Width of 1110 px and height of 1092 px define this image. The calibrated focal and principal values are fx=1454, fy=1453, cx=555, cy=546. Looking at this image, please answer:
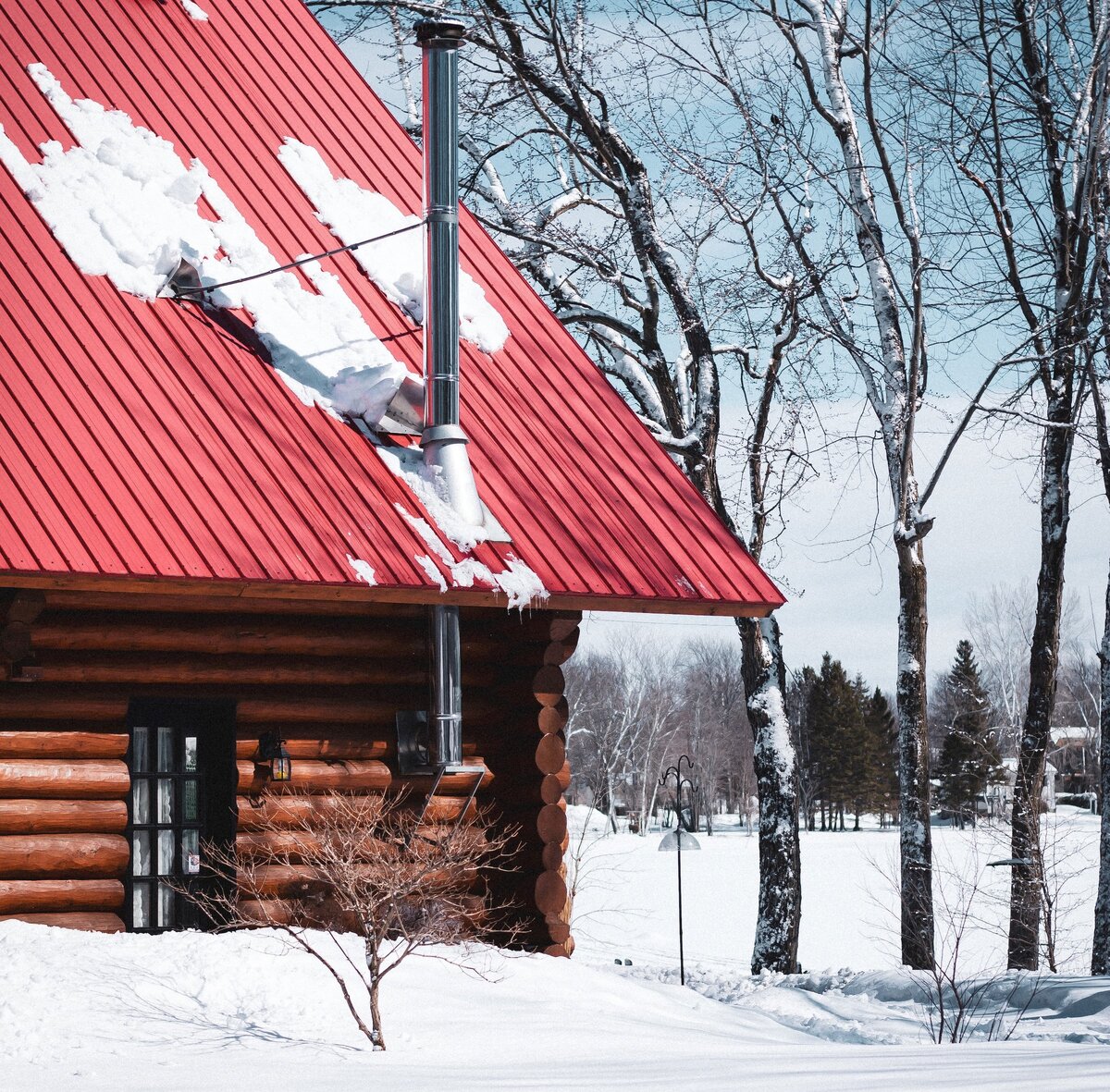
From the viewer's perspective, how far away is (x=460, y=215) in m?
13.6

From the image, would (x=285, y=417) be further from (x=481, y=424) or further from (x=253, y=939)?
(x=253, y=939)

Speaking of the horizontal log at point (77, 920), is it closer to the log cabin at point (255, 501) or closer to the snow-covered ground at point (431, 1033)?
the log cabin at point (255, 501)

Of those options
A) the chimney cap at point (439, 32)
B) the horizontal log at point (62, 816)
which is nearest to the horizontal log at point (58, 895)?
the horizontal log at point (62, 816)

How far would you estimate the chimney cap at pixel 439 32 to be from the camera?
11375 mm

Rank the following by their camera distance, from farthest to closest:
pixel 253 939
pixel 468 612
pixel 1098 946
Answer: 1. pixel 1098 946
2. pixel 468 612
3. pixel 253 939

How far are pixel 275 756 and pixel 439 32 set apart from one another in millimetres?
5799

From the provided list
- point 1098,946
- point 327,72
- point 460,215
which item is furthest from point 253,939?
point 1098,946

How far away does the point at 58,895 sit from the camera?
879 centimetres

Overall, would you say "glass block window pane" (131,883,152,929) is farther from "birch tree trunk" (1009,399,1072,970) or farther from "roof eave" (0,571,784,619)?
"birch tree trunk" (1009,399,1072,970)

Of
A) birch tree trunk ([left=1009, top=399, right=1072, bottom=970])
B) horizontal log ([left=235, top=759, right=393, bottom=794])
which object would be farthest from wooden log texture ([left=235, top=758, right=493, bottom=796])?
birch tree trunk ([left=1009, top=399, right=1072, bottom=970])

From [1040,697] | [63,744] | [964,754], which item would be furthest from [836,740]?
[63,744]

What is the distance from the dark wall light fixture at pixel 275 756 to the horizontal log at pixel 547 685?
1.82 m

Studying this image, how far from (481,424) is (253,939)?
4.25 meters

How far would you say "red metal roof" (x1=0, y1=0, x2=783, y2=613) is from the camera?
28.7 feet
